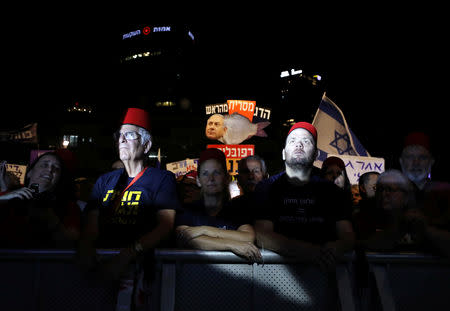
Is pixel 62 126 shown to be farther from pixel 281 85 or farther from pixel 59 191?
pixel 281 85

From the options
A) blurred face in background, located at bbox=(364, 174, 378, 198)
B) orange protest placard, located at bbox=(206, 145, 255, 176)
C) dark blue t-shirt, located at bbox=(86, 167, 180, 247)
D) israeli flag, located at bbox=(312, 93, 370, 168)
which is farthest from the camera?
orange protest placard, located at bbox=(206, 145, 255, 176)

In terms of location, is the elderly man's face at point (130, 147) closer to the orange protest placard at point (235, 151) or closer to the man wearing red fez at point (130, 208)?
the man wearing red fez at point (130, 208)

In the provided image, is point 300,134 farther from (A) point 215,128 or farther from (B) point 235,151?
(A) point 215,128

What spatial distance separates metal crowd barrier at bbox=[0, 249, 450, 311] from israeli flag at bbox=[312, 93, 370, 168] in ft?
16.3

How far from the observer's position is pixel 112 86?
3351 inches

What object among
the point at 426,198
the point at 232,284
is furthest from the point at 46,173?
the point at 426,198

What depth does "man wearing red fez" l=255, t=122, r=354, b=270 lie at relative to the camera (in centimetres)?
247

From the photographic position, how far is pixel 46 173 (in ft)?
10.2

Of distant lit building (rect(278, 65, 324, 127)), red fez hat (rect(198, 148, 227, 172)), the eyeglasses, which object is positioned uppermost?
distant lit building (rect(278, 65, 324, 127))

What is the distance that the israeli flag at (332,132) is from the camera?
7.35 metres

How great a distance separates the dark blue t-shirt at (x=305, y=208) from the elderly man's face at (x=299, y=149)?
19 centimetres

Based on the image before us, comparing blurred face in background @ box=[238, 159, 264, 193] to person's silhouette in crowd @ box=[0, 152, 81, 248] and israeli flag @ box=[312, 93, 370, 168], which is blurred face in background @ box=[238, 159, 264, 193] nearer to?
person's silhouette in crowd @ box=[0, 152, 81, 248]

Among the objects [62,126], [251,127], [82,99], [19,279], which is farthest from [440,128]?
[82,99]

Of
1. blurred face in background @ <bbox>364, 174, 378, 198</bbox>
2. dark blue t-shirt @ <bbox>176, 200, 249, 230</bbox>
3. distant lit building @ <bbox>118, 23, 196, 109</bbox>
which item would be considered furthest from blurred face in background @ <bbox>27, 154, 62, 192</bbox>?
distant lit building @ <bbox>118, 23, 196, 109</bbox>
